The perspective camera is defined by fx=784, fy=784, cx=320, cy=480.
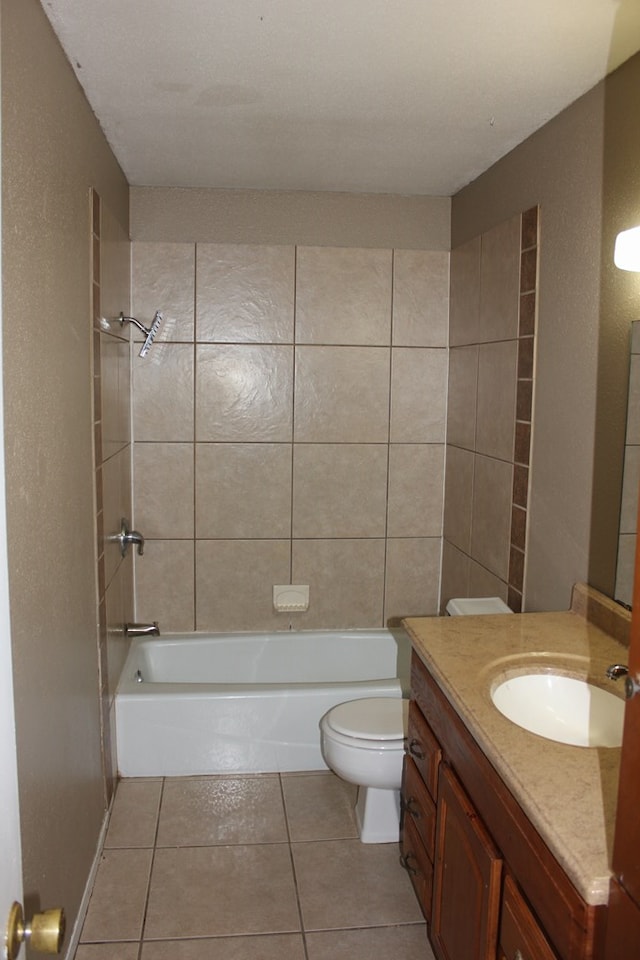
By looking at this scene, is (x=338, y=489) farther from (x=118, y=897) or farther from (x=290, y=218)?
(x=118, y=897)

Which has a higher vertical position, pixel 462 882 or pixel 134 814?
pixel 462 882

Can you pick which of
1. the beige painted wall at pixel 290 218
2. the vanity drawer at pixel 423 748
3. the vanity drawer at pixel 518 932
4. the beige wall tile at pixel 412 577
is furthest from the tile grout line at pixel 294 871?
the beige painted wall at pixel 290 218

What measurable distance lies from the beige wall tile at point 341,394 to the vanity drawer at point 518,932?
2.34m

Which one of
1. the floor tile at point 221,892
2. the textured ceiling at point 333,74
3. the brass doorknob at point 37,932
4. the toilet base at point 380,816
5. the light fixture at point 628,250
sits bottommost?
the floor tile at point 221,892

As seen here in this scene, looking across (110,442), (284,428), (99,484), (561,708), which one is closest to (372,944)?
(561,708)

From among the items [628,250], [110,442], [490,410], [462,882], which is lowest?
[462,882]

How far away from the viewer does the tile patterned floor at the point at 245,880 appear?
7.20 ft

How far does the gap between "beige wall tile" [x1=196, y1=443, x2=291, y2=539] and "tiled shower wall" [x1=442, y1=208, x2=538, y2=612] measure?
2.55ft

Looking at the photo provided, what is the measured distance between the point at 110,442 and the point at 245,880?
154 cm

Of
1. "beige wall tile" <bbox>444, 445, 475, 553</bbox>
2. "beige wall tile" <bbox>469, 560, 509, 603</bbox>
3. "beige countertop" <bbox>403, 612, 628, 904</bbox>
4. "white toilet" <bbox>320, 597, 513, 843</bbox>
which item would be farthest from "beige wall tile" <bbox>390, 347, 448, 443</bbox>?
"beige countertop" <bbox>403, 612, 628, 904</bbox>

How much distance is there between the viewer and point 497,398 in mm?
2951

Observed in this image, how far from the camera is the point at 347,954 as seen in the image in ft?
7.11

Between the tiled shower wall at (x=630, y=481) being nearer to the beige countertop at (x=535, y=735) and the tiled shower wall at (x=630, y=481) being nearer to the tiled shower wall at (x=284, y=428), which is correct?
the beige countertop at (x=535, y=735)

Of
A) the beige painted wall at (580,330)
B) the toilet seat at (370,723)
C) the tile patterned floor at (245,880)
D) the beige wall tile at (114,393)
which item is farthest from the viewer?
the beige wall tile at (114,393)
